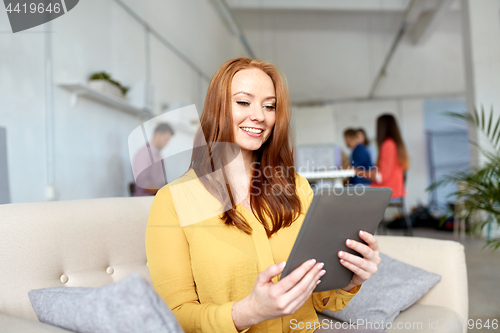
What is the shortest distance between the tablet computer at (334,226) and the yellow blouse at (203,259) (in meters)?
0.18

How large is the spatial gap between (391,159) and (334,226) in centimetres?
329

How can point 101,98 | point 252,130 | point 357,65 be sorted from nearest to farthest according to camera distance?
point 252,130, point 101,98, point 357,65

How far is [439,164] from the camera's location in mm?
9352

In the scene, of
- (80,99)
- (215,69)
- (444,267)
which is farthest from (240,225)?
(215,69)

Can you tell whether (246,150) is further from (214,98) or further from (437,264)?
(437,264)

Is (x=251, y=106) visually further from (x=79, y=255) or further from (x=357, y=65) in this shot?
(x=357, y=65)

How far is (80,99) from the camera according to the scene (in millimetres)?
2828

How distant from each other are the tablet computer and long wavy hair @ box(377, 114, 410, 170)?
10.5 ft

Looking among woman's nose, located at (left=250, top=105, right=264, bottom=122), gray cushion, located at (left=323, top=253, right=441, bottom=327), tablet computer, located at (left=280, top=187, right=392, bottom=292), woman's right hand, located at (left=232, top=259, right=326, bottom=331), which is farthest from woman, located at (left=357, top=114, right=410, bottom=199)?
woman's right hand, located at (left=232, top=259, right=326, bottom=331)

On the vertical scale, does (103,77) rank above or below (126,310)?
above

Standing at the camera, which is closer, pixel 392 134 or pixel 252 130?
pixel 252 130

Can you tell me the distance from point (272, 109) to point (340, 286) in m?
0.54

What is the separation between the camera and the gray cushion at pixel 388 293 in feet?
4.27

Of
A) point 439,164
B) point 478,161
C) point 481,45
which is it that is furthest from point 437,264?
point 439,164
